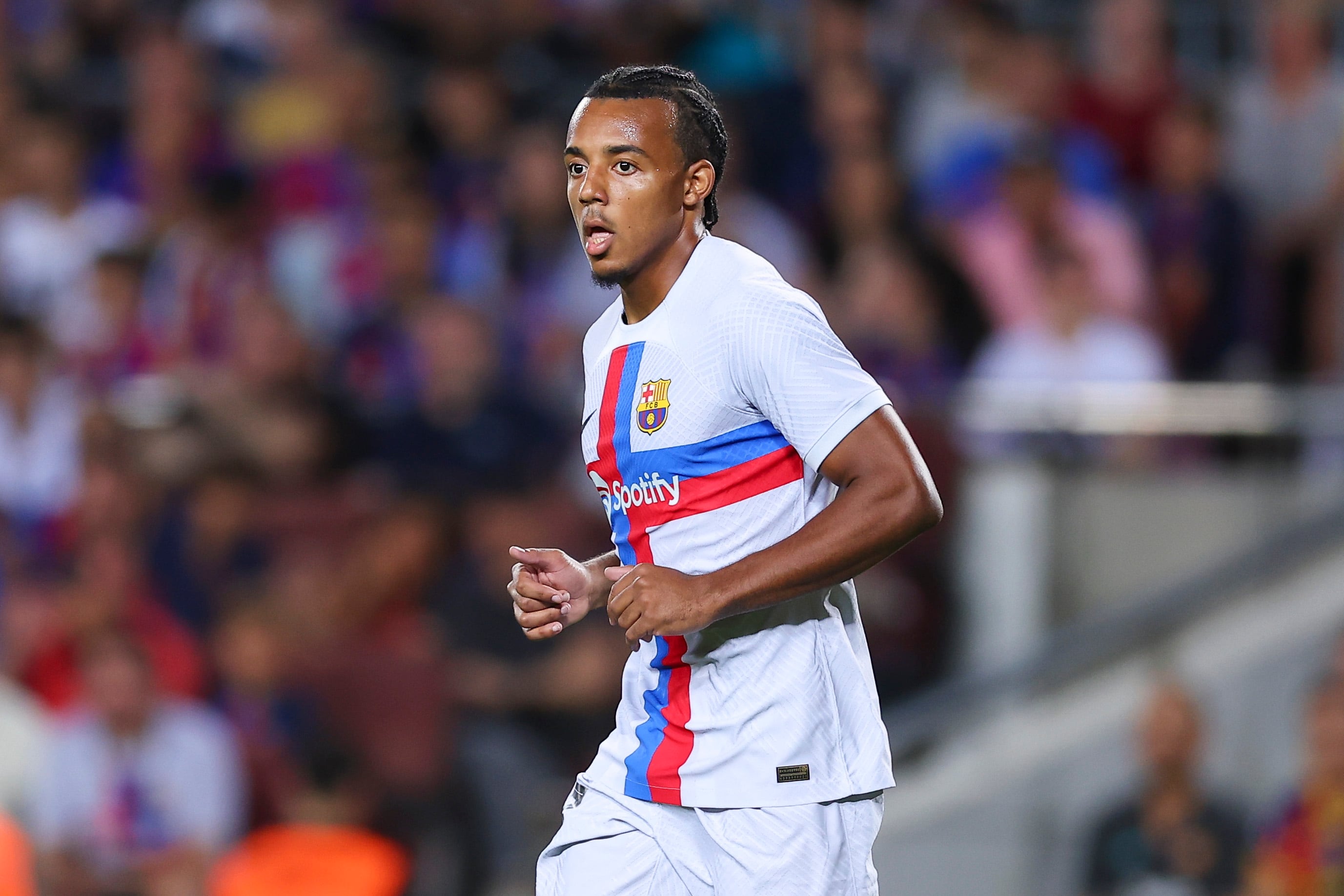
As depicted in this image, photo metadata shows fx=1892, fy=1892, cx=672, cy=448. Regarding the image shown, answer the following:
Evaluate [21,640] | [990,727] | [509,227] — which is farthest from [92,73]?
[990,727]

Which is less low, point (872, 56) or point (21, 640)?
point (872, 56)

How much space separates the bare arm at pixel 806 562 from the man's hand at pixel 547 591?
0.19m

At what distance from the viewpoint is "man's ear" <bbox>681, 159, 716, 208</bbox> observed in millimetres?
2928

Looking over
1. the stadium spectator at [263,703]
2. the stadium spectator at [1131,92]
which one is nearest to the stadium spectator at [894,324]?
the stadium spectator at [1131,92]

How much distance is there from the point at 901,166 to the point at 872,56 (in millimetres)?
722

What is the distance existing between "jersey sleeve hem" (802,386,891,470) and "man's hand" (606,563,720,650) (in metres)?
0.25

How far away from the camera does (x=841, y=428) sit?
2701 millimetres

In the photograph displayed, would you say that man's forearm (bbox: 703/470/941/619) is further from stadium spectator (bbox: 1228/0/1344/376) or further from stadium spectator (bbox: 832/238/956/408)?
stadium spectator (bbox: 1228/0/1344/376)

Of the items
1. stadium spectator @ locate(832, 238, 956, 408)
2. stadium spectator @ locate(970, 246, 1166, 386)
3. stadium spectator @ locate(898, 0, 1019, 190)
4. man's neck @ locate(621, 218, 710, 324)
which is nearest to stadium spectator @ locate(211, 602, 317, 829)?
stadium spectator @ locate(832, 238, 956, 408)

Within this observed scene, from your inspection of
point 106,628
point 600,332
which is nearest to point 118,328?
point 106,628

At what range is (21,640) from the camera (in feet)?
24.3

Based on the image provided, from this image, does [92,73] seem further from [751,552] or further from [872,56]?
[751,552]

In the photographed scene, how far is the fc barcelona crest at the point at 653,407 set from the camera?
9.37 feet

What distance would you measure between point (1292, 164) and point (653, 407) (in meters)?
5.39
